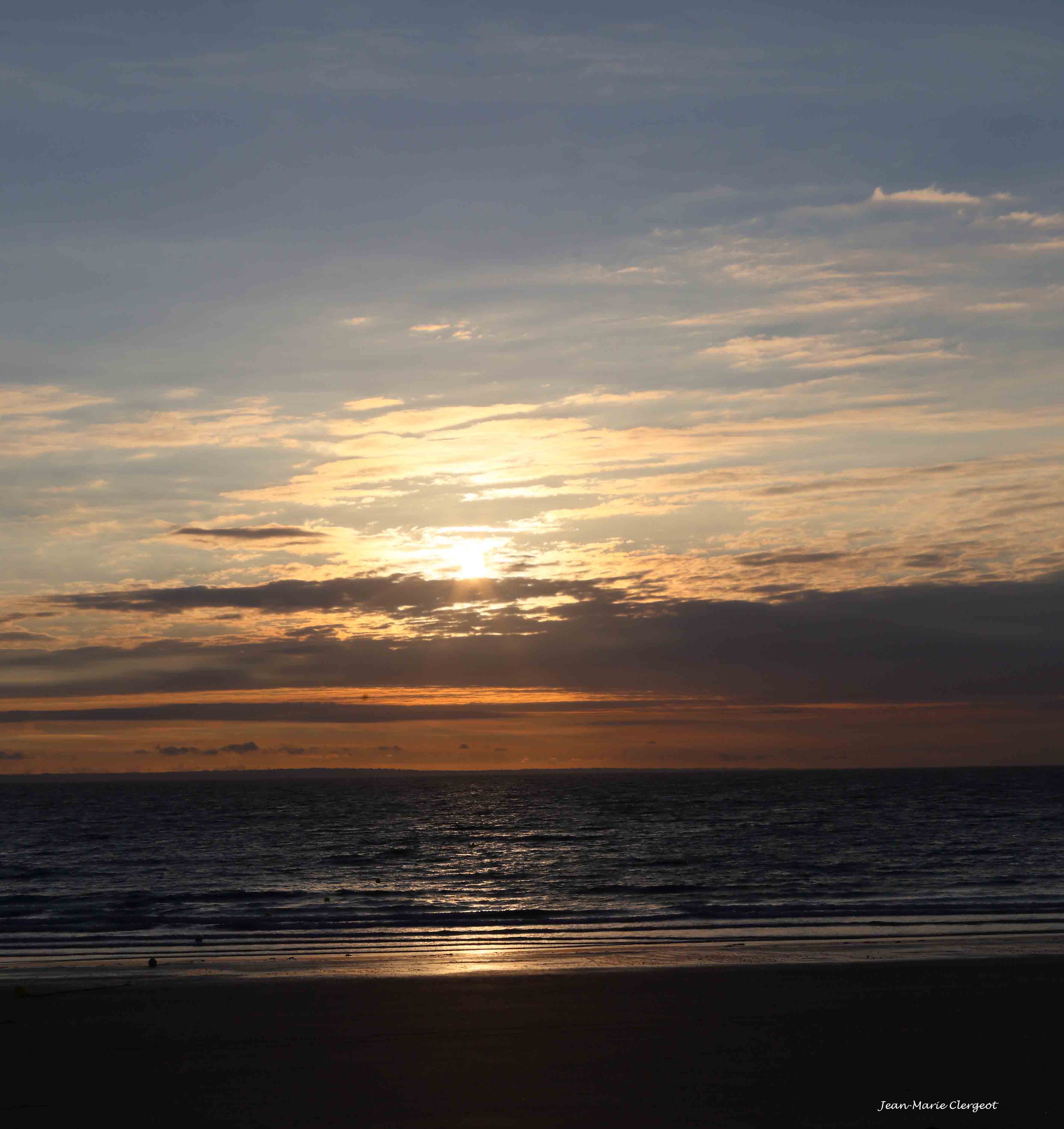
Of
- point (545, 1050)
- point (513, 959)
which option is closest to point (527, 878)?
point (513, 959)

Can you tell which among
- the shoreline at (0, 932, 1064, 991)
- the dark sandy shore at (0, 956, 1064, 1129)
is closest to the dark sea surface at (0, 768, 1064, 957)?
the shoreline at (0, 932, 1064, 991)

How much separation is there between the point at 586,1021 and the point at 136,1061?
6497 millimetres

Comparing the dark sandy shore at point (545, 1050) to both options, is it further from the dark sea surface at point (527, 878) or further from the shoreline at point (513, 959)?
the dark sea surface at point (527, 878)

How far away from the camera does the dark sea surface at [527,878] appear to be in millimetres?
27938

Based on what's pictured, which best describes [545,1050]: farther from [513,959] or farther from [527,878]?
[527,878]

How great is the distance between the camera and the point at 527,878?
43781mm

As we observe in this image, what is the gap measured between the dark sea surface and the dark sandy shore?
23.6ft

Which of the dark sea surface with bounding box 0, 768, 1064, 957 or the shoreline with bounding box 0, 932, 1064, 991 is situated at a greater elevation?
the shoreline with bounding box 0, 932, 1064, 991

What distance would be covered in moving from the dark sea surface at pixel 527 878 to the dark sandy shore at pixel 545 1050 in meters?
7.20

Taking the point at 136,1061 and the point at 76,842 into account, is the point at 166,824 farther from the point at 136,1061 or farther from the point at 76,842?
the point at 136,1061

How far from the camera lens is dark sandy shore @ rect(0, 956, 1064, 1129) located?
11.2 meters

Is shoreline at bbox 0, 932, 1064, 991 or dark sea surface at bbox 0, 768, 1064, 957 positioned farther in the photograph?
dark sea surface at bbox 0, 768, 1064, 957

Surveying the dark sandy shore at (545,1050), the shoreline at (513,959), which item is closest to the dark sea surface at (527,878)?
the shoreline at (513,959)

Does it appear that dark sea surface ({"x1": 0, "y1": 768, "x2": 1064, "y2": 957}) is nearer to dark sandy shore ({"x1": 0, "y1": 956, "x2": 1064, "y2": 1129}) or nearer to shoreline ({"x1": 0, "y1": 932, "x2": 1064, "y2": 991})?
shoreline ({"x1": 0, "y1": 932, "x2": 1064, "y2": 991})
